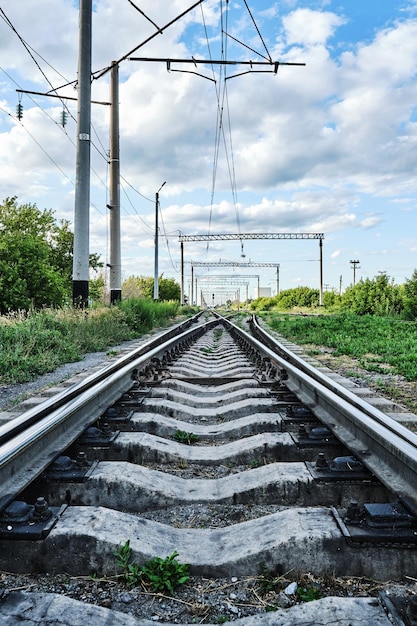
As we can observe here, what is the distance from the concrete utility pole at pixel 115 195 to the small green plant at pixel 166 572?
14.6 metres

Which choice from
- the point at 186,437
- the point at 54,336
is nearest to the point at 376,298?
the point at 54,336

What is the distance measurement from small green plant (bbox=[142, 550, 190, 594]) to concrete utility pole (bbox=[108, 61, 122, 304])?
14568mm

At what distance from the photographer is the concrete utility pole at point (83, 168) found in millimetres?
11547

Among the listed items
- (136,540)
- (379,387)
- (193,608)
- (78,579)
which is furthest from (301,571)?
(379,387)

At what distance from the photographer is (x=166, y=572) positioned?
167 cm

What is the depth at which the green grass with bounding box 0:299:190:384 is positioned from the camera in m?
6.79

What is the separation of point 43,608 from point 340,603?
2.74 ft

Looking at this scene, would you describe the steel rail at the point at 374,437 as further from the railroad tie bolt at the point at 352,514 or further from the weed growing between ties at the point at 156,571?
the weed growing between ties at the point at 156,571

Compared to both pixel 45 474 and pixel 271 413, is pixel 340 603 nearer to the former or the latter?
pixel 45 474

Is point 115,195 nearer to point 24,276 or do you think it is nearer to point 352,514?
point 24,276

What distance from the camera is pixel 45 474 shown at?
2338 millimetres

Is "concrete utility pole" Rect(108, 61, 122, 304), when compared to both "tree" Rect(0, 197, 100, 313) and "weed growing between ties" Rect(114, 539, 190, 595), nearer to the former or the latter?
"tree" Rect(0, 197, 100, 313)

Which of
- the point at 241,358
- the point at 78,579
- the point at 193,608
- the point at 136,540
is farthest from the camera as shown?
the point at 241,358

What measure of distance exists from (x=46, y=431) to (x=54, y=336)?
646cm
